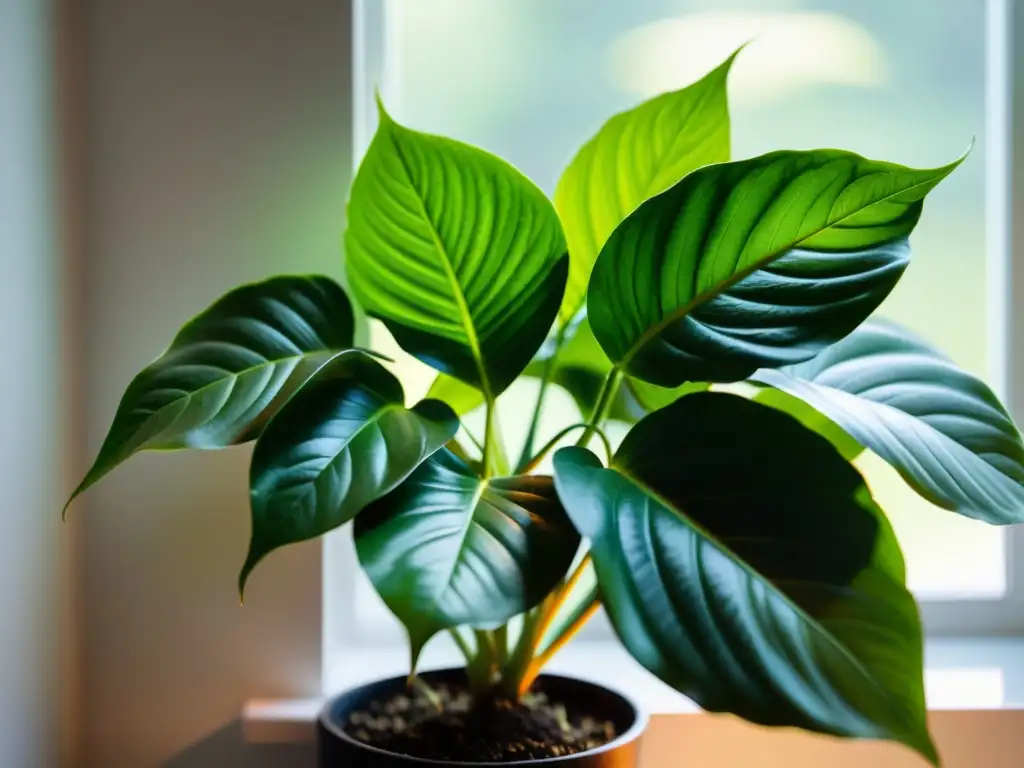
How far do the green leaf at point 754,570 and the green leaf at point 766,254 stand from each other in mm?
48

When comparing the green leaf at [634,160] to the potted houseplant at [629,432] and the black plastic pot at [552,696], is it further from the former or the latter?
the black plastic pot at [552,696]

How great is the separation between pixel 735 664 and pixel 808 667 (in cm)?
4

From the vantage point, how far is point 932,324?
4.11 feet

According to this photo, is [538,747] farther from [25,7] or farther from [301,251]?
[25,7]

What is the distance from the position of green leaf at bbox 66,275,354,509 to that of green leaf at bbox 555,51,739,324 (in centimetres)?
20

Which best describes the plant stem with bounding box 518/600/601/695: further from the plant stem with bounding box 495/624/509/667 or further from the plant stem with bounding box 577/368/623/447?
the plant stem with bounding box 577/368/623/447

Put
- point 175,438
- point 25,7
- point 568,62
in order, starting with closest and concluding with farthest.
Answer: point 175,438 < point 25,7 < point 568,62

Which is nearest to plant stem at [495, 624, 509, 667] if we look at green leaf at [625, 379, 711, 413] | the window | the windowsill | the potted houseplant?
the potted houseplant

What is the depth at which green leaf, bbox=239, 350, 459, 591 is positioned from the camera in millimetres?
634

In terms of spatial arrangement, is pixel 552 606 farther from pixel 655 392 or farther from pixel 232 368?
pixel 232 368

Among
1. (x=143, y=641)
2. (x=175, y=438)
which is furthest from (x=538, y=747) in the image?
(x=143, y=641)

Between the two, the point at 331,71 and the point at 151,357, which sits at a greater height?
the point at 331,71

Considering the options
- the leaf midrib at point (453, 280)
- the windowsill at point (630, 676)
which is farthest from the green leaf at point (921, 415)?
the windowsill at point (630, 676)

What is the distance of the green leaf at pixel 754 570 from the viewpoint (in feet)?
1.85
